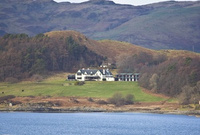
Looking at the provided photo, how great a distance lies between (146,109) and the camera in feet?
409

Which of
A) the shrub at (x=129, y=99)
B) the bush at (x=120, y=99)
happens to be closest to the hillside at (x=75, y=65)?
the shrub at (x=129, y=99)

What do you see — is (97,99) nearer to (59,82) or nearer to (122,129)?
(59,82)

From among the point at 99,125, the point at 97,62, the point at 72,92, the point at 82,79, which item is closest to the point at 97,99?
the point at 72,92

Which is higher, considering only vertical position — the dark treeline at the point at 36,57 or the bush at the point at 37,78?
the dark treeline at the point at 36,57

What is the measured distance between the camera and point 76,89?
14562cm

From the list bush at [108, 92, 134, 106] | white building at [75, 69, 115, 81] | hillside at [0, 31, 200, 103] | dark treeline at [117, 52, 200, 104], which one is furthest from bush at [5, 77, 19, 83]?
bush at [108, 92, 134, 106]

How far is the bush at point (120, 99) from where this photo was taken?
13162 cm

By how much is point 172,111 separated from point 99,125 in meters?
30.7

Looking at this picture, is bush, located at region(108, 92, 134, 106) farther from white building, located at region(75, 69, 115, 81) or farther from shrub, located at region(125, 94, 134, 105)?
white building, located at region(75, 69, 115, 81)

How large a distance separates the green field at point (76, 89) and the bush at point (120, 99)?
2867 millimetres

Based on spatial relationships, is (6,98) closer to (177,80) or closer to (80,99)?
(80,99)

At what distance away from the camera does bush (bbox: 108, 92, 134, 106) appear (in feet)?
432

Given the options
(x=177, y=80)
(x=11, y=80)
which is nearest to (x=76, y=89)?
(x=11, y=80)

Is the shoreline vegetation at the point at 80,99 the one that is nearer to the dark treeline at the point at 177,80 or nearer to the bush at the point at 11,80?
the dark treeline at the point at 177,80
